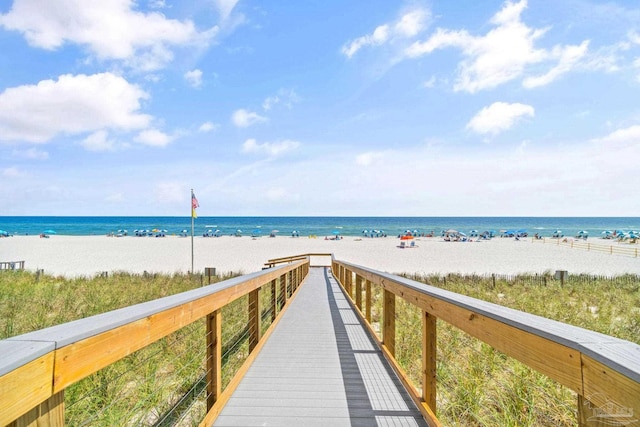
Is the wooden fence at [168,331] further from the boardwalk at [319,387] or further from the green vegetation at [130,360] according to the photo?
the boardwalk at [319,387]

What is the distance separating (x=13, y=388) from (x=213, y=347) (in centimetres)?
174

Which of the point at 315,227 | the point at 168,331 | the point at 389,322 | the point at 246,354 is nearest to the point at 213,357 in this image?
the point at 168,331

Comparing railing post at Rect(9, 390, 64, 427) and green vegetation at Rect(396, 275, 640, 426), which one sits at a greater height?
railing post at Rect(9, 390, 64, 427)

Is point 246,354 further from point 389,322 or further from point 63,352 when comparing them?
point 63,352

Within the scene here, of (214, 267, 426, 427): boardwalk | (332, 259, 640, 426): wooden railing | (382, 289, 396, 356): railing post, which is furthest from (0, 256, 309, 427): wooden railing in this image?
(382, 289, 396, 356): railing post

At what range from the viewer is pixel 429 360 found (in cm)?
255

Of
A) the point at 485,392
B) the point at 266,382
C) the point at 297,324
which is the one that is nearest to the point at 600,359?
the point at 266,382

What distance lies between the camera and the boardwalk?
2656 millimetres

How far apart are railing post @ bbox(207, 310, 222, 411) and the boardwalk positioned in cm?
18

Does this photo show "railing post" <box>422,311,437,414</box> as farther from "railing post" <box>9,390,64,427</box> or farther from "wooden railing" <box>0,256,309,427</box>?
"railing post" <box>9,390,64,427</box>

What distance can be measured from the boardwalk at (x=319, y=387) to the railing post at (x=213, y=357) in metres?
0.18

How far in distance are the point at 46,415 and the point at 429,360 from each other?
7.34ft

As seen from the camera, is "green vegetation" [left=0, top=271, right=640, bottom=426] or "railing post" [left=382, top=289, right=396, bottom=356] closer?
"green vegetation" [left=0, top=271, right=640, bottom=426]

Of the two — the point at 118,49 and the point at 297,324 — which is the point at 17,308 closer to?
the point at 297,324
